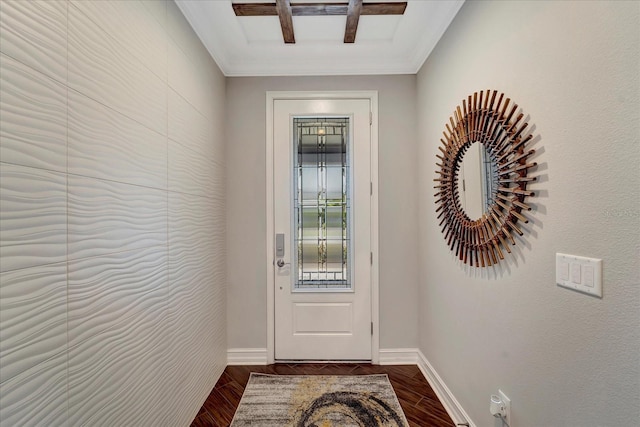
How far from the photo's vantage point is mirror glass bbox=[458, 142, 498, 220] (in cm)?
145

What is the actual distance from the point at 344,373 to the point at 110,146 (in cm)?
223

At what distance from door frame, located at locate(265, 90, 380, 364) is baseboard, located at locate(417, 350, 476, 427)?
1.25 feet

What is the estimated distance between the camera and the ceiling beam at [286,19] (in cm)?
186

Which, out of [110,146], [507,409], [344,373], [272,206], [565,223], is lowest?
[344,373]

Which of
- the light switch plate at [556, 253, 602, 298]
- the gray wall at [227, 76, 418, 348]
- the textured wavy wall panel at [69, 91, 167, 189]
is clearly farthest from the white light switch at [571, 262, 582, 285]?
the textured wavy wall panel at [69, 91, 167, 189]

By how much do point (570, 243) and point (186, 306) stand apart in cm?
190

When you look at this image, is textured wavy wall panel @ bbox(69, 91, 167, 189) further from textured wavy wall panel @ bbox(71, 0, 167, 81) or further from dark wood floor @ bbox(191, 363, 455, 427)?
dark wood floor @ bbox(191, 363, 455, 427)

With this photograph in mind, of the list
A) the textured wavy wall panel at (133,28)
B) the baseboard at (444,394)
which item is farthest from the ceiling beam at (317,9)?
the baseboard at (444,394)

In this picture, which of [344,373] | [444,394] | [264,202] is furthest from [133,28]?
[444,394]

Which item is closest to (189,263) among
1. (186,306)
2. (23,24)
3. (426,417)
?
(186,306)

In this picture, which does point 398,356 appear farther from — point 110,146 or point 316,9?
point 316,9

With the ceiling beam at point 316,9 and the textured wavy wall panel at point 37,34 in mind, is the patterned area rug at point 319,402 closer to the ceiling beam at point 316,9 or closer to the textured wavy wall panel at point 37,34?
the textured wavy wall panel at point 37,34

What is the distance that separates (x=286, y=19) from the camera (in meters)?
1.99

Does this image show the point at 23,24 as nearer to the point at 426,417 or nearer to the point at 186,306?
the point at 186,306
